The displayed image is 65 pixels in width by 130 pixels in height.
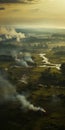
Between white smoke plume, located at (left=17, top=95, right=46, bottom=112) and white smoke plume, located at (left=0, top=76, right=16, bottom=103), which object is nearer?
white smoke plume, located at (left=17, top=95, right=46, bottom=112)

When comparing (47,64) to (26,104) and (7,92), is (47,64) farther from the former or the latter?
(26,104)

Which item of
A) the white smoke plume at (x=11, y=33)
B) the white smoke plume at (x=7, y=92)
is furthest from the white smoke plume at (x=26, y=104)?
the white smoke plume at (x=11, y=33)

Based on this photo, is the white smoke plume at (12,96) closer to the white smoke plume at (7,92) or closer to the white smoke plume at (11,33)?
the white smoke plume at (7,92)

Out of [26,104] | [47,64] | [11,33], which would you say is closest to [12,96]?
[26,104]

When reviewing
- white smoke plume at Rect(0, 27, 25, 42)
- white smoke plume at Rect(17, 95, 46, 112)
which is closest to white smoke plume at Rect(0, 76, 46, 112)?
white smoke plume at Rect(17, 95, 46, 112)

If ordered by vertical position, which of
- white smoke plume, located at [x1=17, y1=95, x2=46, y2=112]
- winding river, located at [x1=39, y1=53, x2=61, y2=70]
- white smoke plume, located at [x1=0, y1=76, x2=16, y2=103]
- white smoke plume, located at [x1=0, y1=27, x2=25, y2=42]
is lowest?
white smoke plume, located at [x1=17, y1=95, x2=46, y2=112]

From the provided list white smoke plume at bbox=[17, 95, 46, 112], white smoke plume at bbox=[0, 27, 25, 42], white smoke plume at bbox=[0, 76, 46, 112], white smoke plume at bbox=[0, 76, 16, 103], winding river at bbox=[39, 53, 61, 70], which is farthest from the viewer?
winding river at bbox=[39, 53, 61, 70]

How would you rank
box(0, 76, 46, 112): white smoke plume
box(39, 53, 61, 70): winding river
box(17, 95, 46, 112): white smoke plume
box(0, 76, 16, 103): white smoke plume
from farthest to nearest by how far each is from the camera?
box(39, 53, 61, 70): winding river
box(0, 76, 16, 103): white smoke plume
box(0, 76, 46, 112): white smoke plume
box(17, 95, 46, 112): white smoke plume

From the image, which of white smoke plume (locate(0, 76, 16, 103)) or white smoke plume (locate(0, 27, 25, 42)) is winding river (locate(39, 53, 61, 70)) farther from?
white smoke plume (locate(0, 76, 16, 103))

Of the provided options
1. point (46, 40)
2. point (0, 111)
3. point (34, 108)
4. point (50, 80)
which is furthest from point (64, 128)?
point (46, 40)
